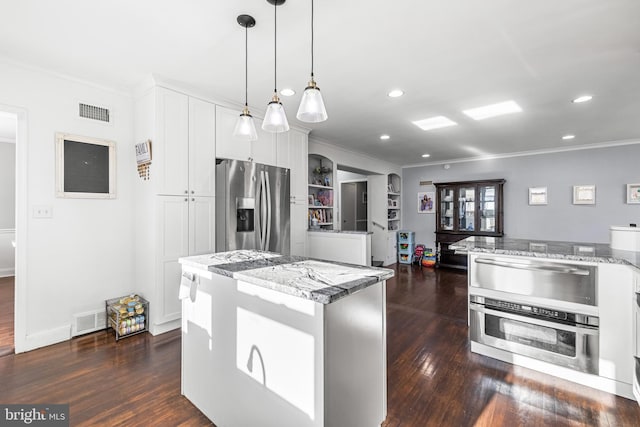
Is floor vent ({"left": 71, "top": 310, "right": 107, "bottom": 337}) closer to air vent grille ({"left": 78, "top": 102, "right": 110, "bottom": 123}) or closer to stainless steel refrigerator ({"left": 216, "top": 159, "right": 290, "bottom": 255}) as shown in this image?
stainless steel refrigerator ({"left": 216, "top": 159, "right": 290, "bottom": 255})

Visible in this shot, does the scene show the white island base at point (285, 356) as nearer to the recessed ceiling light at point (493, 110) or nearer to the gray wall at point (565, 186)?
the recessed ceiling light at point (493, 110)

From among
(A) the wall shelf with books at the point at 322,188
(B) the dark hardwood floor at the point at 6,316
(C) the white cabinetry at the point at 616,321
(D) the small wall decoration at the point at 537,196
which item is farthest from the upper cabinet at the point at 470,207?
(B) the dark hardwood floor at the point at 6,316

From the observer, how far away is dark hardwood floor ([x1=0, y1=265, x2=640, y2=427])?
177 cm

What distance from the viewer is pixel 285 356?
1.30 m

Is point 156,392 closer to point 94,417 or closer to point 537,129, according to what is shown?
point 94,417

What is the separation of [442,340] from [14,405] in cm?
328

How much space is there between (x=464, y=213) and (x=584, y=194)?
6.64ft

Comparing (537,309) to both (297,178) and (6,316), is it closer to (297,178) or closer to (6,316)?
(297,178)

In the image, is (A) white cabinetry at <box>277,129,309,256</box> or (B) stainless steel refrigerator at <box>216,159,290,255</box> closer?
(B) stainless steel refrigerator at <box>216,159,290,255</box>

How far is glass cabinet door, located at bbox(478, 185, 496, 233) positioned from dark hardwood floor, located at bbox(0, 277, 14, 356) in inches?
285

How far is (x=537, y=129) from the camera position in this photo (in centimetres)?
438

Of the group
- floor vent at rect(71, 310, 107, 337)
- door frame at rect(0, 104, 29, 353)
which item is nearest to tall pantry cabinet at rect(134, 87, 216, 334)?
floor vent at rect(71, 310, 107, 337)

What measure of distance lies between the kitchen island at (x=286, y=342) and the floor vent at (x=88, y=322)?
178cm

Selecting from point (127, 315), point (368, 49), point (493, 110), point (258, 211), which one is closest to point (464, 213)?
point (493, 110)
